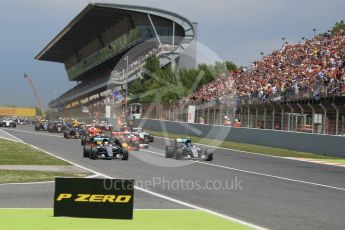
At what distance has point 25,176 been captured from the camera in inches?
614

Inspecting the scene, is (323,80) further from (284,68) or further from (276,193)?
(276,193)

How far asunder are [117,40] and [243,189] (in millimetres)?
75783

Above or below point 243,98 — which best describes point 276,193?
below

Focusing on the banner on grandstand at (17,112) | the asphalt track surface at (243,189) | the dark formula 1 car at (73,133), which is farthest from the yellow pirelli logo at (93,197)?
the banner on grandstand at (17,112)

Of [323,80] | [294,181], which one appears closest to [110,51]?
[323,80]

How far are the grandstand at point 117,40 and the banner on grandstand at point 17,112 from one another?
836 cm

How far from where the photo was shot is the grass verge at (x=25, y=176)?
48.1ft

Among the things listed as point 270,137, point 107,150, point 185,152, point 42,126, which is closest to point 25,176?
point 107,150

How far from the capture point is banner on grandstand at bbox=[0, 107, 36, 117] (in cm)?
10738

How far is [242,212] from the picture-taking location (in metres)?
10.1

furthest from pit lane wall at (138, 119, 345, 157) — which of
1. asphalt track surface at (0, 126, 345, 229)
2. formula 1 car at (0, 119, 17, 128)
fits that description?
formula 1 car at (0, 119, 17, 128)

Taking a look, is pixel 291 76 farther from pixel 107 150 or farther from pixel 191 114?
pixel 107 150

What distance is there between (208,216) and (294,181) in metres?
7.21

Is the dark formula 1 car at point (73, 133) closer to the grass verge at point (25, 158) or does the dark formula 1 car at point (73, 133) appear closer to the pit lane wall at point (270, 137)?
the pit lane wall at point (270, 137)
